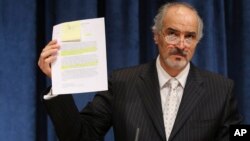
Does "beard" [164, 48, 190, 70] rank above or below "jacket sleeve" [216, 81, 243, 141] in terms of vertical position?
above

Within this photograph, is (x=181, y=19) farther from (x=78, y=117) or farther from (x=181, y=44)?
(x=78, y=117)

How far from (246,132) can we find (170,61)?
Answer: 1.93ft

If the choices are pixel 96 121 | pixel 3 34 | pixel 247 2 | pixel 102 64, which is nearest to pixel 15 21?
pixel 3 34

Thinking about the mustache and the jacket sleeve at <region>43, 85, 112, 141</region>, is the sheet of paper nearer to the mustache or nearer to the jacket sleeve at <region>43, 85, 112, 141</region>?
the jacket sleeve at <region>43, 85, 112, 141</region>

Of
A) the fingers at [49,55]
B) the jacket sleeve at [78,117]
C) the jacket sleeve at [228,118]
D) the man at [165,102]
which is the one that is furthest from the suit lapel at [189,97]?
the fingers at [49,55]

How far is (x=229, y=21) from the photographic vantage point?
222 cm

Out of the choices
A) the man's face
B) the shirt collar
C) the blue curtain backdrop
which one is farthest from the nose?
the blue curtain backdrop

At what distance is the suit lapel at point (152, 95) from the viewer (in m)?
1.55

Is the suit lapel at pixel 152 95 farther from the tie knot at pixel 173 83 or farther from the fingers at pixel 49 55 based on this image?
the fingers at pixel 49 55

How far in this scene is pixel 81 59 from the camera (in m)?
1.41

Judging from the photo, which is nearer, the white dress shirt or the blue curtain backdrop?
the white dress shirt

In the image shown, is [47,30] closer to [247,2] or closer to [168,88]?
[168,88]

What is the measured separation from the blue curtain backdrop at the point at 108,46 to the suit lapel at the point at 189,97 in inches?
19.7

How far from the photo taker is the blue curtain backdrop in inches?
84.9
